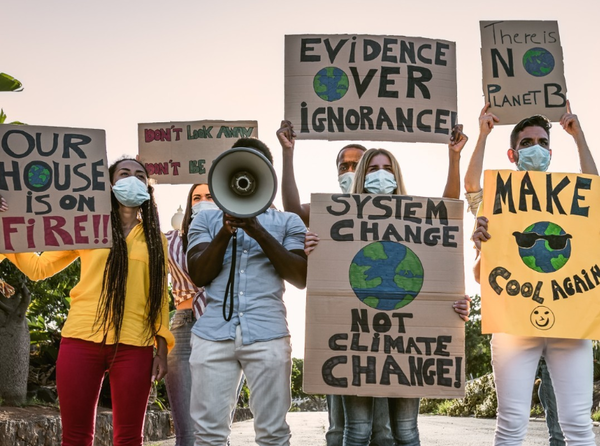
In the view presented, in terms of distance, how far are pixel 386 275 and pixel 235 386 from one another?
0.93 m

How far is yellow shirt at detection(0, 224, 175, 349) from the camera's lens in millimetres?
3758

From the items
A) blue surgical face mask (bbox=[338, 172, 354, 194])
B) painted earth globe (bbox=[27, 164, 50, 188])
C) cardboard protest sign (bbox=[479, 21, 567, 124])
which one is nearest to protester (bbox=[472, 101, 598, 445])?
cardboard protest sign (bbox=[479, 21, 567, 124])

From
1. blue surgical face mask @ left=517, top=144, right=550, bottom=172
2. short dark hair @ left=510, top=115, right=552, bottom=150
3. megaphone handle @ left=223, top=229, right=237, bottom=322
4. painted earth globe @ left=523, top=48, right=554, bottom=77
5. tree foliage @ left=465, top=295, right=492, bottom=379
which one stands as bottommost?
tree foliage @ left=465, top=295, right=492, bottom=379

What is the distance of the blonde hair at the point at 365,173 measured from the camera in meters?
4.18

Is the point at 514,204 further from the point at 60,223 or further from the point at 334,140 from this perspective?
the point at 60,223

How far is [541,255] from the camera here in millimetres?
3957

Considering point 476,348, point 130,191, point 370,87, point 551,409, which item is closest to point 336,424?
point 551,409

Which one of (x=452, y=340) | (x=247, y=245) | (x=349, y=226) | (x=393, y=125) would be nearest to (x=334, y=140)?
(x=393, y=125)

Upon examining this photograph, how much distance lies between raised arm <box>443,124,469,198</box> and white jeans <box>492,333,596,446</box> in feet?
2.70

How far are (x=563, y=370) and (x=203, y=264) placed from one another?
1844 millimetres

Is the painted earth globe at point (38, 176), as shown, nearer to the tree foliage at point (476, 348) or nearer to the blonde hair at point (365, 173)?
the blonde hair at point (365, 173)

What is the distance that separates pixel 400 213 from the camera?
3.97 metres

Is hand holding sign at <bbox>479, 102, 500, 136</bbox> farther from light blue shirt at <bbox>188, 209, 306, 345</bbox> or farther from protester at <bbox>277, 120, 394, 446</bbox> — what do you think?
light blue shirt at <bbox>188, 209, 306, 345</bbox>

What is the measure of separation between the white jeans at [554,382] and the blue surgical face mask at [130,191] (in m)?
2.03
